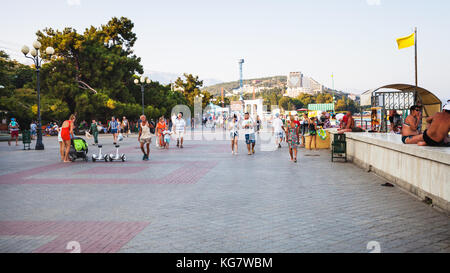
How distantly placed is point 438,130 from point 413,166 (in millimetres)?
851

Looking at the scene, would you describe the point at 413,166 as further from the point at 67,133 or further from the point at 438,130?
the point at 67,133

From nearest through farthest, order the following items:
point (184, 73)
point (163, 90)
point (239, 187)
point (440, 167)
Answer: point (440, 167), point (239, 187), point (163, 90), point (184, 73)

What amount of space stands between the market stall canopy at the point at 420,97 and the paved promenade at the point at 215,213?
559 cm

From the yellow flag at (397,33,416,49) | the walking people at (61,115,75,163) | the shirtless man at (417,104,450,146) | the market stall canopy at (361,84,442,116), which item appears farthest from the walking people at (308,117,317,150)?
the shirtless man at (417,104,450,146)

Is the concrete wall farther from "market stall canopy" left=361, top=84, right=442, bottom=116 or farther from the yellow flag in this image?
the yellow flag

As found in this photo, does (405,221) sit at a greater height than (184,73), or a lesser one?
lesser

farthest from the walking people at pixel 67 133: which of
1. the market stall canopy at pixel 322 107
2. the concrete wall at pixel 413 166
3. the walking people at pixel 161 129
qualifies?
the market stall canopy at pixel 322 107

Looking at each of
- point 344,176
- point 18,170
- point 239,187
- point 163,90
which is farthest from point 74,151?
point 163,90

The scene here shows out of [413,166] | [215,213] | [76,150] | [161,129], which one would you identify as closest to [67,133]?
[76,150]

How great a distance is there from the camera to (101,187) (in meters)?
8.80

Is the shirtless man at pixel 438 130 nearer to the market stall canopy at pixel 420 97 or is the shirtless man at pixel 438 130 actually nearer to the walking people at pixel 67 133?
the market stall canopy at pixel 420 97

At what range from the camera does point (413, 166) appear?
7.39 metres
